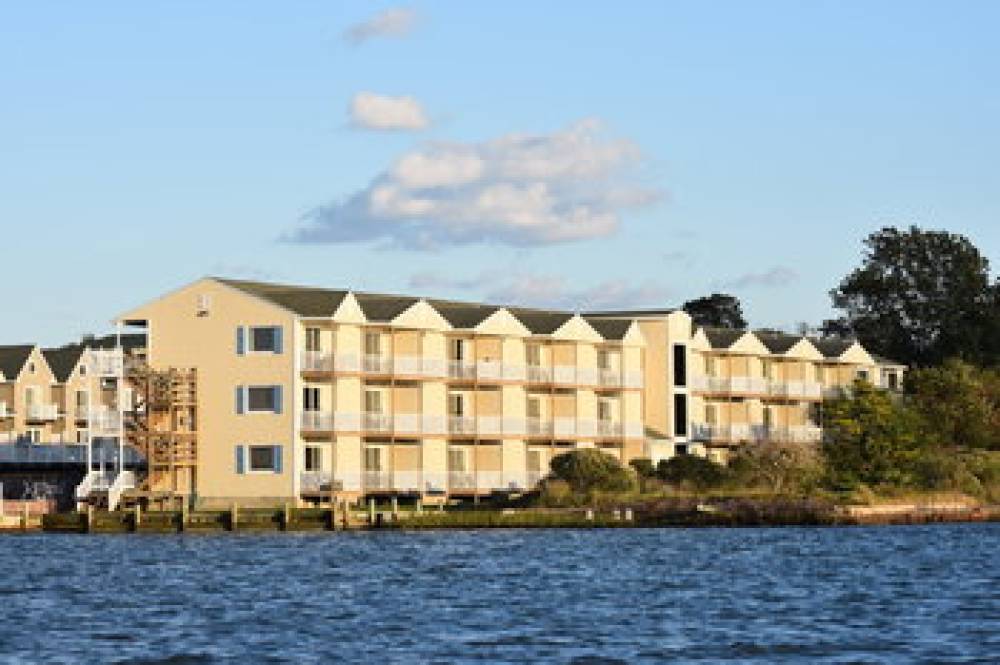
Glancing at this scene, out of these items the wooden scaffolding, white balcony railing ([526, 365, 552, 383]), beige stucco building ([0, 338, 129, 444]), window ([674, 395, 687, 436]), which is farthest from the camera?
beige stucco building ([0, 338, 129, 444])

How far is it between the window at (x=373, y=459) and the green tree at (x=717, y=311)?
92831 millimetres

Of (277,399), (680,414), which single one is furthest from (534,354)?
(277,399)

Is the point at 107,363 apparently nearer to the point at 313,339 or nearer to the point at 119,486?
the point at 119,486

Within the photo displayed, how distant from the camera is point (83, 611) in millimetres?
52188

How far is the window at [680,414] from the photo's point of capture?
126 meters

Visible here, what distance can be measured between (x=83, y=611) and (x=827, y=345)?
97461 millimetres

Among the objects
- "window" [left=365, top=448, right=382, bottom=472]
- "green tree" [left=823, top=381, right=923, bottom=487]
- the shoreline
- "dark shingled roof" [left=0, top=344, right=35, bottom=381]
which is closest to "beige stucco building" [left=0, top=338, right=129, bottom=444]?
"dark shingled roof" [left=0, top=344, right=35, bottom=381]

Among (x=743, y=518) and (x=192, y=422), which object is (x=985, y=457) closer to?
(x=743, y=518)

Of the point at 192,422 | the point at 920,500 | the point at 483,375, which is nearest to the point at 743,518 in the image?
the point at 920,500

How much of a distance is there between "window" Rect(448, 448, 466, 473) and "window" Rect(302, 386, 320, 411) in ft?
33.0

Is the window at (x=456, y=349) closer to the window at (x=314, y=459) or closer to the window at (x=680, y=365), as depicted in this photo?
the window at (x=314, y=459)

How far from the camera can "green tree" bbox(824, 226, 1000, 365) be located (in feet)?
552

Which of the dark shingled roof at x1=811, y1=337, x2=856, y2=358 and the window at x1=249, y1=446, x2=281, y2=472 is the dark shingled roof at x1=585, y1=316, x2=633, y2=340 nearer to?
the dark shingled roof at x1=811, y1=337, x2=856, y2=358

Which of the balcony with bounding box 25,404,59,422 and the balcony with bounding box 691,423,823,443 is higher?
the balcony with bounding box 25,404,59,422
